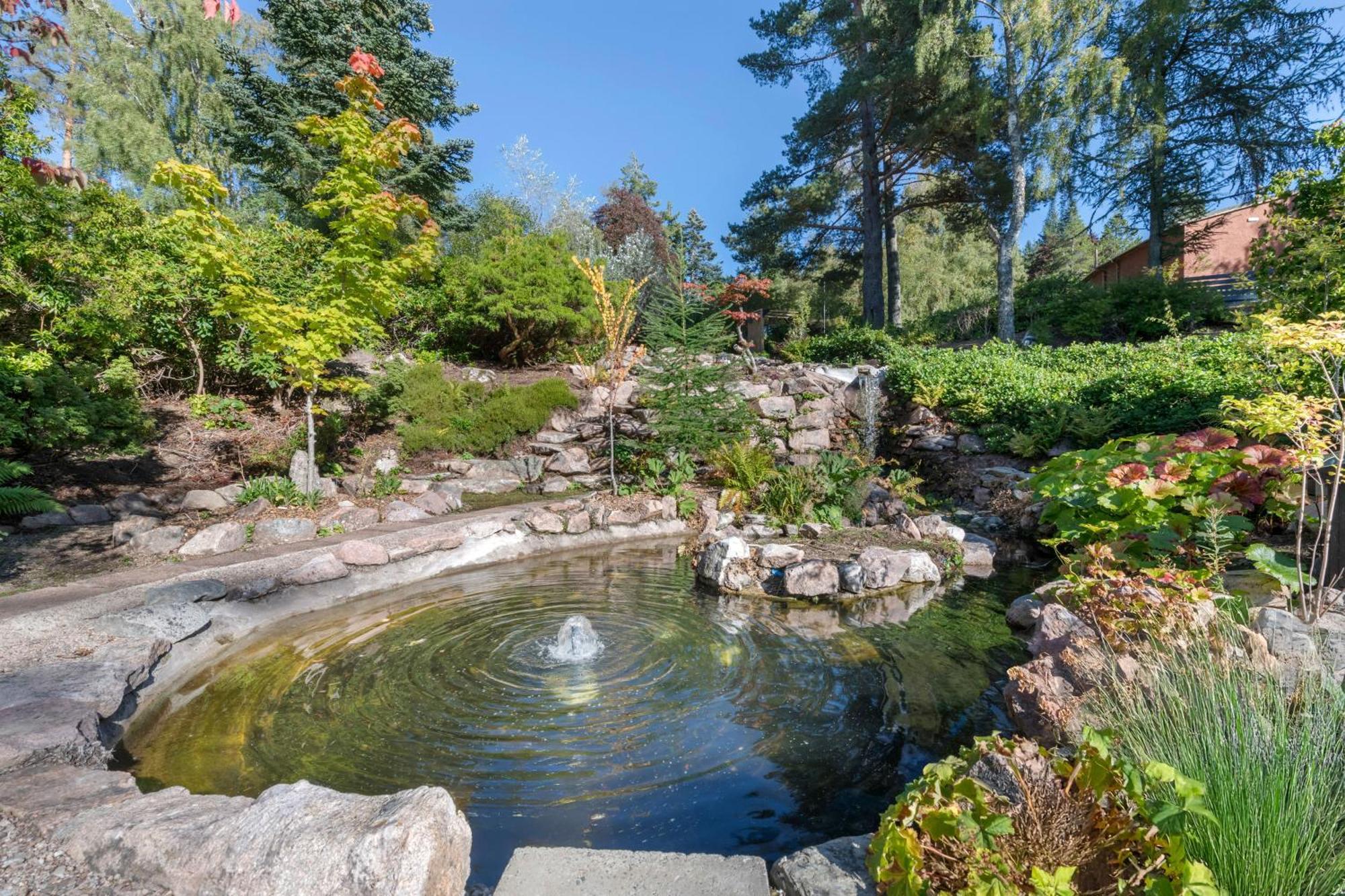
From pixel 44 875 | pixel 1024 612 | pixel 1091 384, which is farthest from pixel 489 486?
pixel 1091 384

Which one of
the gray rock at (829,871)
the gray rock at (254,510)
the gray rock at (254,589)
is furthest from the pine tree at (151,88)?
the gray rock at (829,871)

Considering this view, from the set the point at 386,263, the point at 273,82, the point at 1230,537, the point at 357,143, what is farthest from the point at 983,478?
the point at 273,82

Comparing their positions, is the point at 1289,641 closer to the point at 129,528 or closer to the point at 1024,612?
the point at 1024,612

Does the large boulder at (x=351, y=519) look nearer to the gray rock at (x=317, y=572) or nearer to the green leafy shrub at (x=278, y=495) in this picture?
the green leafy shrub at (x=278, y=495)

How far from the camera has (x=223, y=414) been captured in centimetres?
825

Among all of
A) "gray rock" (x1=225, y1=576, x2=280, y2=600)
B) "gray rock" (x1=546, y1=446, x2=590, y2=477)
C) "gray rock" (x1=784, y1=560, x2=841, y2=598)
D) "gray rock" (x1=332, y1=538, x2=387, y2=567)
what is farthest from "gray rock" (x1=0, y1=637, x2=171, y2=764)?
"gray rock" (x1=546, y1=446, x2=590, y2=477)

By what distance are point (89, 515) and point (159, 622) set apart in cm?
360

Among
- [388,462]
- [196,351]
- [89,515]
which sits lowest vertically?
[89,515]

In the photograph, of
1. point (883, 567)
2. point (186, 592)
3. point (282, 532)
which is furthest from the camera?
point (282, 532)

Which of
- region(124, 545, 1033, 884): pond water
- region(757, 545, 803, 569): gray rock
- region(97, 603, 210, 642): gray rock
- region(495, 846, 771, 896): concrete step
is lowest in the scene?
region(124, 545, 1033, 884): pond water

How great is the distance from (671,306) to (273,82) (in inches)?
490

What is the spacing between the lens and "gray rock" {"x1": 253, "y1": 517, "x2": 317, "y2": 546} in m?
5.52

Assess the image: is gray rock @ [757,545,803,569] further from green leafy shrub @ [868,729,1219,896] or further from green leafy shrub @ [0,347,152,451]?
green leafy shrub @ [0,347,152,451]

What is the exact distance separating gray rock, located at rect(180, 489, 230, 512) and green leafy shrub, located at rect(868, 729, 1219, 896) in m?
7.01
